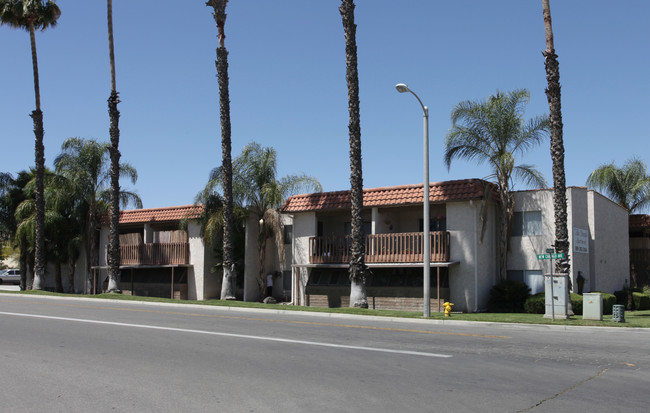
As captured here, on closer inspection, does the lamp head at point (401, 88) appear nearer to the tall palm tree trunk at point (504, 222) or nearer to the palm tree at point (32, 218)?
the tall palm tree trunk at point (504, 222)

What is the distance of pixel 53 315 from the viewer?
1788 cm

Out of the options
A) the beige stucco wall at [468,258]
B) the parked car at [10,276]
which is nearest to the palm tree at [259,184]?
the beige stucco wall at [468,258]

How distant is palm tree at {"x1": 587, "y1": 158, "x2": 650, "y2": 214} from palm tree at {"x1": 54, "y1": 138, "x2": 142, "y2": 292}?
2770 centimetres

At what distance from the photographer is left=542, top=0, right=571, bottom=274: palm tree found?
21266 millimetres

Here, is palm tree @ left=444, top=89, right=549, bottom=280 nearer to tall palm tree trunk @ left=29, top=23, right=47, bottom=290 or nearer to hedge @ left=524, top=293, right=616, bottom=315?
hedge @ left=524, top=293, right=616, bottom=315

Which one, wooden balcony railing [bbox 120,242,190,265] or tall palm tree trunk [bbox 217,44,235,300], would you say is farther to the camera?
wooden balcony railing [bbox 120,242,190,265]

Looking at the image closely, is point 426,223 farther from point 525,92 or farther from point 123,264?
point 123,264

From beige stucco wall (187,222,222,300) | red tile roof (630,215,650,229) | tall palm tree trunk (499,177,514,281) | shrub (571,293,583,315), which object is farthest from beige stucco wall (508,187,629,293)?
beige stucco wall (187,222,222,300)

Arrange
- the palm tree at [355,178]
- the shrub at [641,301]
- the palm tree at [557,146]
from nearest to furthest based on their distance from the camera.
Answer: the palm tree at [557,146]
the palm tree at [355,178]
the shrub at [641,301]

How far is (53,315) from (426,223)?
11561 millimetres

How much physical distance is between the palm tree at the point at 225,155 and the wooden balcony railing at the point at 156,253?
226 inches

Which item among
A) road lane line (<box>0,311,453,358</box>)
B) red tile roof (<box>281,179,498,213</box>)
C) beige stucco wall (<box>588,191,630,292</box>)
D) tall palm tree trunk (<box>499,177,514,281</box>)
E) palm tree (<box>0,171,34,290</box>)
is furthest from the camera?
palm tree (<box>0,171,34,290</box>)

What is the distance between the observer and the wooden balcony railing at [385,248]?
1016 inches

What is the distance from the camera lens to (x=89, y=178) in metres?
36.1
